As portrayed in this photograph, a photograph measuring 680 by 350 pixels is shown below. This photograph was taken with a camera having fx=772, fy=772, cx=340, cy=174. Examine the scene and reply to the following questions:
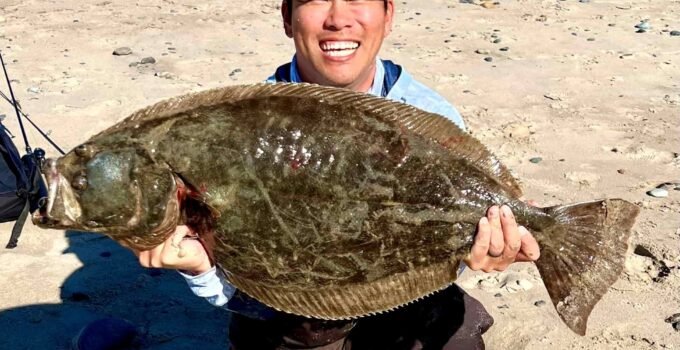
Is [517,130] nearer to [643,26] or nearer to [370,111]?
[643,26]

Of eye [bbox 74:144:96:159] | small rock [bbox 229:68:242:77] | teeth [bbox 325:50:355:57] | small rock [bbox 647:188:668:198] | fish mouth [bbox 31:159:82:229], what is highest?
teeth [bbox 325:50:355:57]

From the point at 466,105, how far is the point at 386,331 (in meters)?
4.71

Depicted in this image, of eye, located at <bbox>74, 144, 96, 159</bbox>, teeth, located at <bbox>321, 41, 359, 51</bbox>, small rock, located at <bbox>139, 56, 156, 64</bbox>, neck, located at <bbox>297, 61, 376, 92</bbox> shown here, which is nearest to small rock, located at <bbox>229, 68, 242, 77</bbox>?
small rock, located at <bbox>139, 56, 156, 64</bbox>

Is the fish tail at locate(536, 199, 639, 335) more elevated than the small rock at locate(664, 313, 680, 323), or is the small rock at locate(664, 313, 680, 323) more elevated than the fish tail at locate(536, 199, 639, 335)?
the fish tail at locate(536, 199, 639, 335)

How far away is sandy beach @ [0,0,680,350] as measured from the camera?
16.3ft

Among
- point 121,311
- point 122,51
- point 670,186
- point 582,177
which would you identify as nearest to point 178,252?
point 121,311

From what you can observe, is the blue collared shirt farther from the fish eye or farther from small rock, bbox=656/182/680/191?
small rock, bbox=656/182/680/191

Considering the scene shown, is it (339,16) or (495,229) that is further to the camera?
(339,16)

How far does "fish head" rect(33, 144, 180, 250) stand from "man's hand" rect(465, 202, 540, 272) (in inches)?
48.3

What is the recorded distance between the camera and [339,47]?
3.79 m

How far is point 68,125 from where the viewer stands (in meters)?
8.01

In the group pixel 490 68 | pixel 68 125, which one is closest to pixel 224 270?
pixel 68 125

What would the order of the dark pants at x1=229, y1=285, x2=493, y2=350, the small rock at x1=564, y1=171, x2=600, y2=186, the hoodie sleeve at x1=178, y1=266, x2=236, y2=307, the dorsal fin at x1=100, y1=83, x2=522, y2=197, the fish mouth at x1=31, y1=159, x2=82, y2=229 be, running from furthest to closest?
the small rock at x1=564, y1=171, x2=600, y2=186 → the dark pants at x1=229, y1=285, x2=493, y2=350 → the hoodie sleeve at x1=178, y1=266, x2=236, y2=307 → the dorsal fin at x1=100, y1=83, x2=522, y2=197 → the fish mouth at x1=31, y1=159, x2=82, y2=229

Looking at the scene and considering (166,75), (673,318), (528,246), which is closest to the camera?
(528,246)
